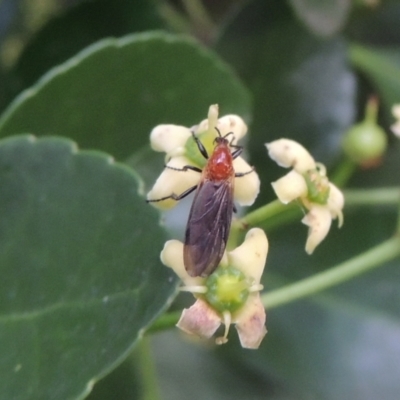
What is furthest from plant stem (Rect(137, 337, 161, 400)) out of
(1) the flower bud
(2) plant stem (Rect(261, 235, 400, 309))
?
(1) the flower bud

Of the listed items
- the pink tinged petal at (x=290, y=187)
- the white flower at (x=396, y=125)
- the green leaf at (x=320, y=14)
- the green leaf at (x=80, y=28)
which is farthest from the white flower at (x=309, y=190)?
the green leaf at (x=80, y=28)

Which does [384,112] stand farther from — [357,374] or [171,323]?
[171,323]

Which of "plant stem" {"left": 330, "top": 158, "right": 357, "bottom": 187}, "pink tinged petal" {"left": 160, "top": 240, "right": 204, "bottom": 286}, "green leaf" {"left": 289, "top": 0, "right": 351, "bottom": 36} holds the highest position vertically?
"pink tinged petal" {"left": 160, "top": 240, "right": 204, "bottom": 286}

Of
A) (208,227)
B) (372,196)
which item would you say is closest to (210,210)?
(208,227)

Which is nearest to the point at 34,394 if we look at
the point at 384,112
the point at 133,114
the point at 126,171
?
the point at 126,171

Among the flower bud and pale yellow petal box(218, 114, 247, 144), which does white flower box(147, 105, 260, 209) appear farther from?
the flower bud
